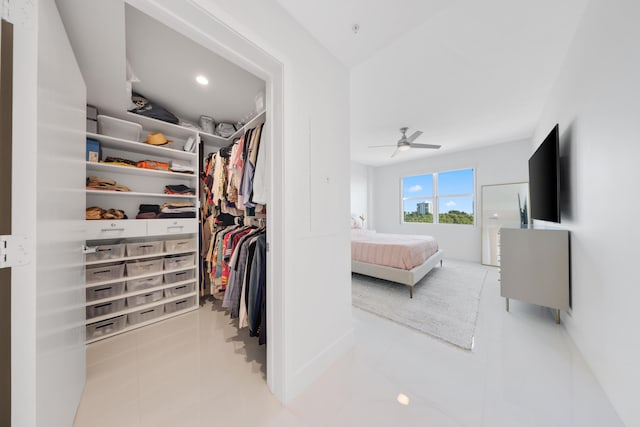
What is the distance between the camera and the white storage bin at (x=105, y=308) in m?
1.74

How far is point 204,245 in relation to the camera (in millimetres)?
2492

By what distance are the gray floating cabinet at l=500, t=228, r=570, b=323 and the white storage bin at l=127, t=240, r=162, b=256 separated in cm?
366

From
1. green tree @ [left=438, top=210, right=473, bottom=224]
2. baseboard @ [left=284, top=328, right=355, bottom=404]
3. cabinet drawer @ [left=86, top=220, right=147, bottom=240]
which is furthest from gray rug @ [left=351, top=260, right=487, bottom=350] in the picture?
cabinet drawer @ [left=86, top=220, right=147, bottom=240]

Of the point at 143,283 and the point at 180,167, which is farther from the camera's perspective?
the point at 180,167

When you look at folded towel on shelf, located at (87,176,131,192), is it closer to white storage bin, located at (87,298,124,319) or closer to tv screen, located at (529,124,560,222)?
white storage bin, located at (87,298,124,319)

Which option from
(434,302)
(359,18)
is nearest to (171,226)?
(359,18)

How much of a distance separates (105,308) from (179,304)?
1.88ft

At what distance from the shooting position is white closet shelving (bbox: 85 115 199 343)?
5.81 feet

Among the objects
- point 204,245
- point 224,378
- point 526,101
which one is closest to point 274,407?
point 224,378

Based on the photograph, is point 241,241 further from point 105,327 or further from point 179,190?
point 105,327

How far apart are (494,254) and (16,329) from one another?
5.77 metres

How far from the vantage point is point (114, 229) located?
1786 millimetres

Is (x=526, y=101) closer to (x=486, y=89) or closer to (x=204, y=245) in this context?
(x=486, y=89)

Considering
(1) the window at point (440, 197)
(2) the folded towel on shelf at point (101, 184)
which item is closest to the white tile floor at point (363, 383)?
(2) the folded towel on shelf at point (101, 184)
